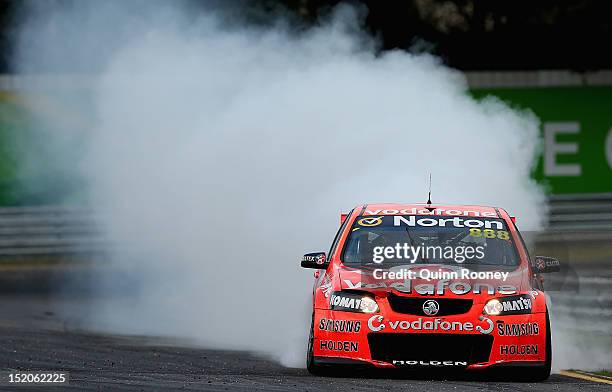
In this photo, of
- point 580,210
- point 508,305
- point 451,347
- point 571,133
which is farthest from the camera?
point 571,133

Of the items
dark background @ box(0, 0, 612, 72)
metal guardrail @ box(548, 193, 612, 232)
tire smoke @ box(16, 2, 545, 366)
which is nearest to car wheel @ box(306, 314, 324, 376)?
tire smoke @ box(16, 2, 545, 366)

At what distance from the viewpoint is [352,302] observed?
992cm

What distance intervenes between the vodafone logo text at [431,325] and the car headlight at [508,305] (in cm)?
9

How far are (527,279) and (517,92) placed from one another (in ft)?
49.7

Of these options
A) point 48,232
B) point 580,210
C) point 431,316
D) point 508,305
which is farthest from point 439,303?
point 580,210

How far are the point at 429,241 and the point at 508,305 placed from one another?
1.13 meters

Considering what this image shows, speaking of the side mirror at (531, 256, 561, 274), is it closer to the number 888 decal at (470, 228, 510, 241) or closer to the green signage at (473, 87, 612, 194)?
the number 888 decal at (470, 228, 510, 241)

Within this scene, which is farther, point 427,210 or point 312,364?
point 427,210

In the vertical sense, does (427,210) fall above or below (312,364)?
above

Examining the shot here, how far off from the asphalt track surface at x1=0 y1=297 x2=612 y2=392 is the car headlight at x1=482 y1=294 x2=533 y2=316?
1.51ft

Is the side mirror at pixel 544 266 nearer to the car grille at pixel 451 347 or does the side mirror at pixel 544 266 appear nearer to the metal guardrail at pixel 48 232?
the car grille at pixel 451 347

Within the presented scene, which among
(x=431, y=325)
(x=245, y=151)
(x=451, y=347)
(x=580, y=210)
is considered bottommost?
(x=451, y=347)

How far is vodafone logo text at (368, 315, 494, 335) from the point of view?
973cm

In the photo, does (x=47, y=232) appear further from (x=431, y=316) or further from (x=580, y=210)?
(x=431, y=316)
